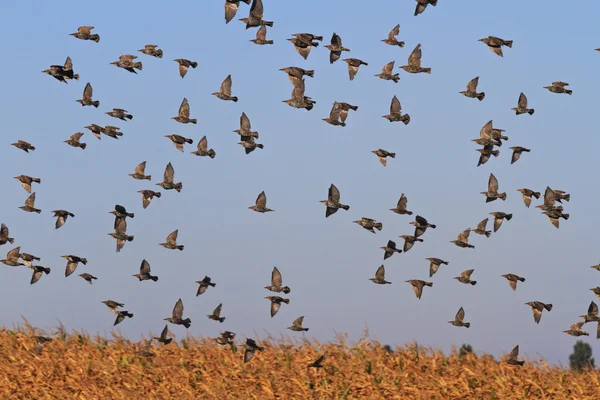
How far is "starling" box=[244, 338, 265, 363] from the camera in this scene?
20.3 metres

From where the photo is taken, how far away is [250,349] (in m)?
20.5

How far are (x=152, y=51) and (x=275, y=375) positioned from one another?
7600 millimetres

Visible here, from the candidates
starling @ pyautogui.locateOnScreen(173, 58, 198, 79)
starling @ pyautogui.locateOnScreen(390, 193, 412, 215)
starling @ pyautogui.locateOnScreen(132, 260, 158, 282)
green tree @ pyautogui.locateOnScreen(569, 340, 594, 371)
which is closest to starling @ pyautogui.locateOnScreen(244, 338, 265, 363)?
starling @ pyautogui.locateOnScreen(132, 260, 158, 282)

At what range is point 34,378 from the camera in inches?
821

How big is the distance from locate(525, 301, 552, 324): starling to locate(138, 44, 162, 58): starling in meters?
9.51

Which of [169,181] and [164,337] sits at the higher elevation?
[169,181]

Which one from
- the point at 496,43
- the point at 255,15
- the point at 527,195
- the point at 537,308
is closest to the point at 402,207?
the point at 527,195

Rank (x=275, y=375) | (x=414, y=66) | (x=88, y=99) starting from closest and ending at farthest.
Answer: (x=275, y=375), (x=88, y=99), (x=414, y=66)

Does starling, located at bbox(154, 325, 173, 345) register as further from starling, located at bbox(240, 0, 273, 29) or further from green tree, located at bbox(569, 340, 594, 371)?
green tree, located at bbox(569, 340, 594, 371)

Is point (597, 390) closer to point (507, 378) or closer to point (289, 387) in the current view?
point (507, 378)

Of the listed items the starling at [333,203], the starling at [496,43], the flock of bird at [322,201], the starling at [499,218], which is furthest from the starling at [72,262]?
the starling at [496,43]

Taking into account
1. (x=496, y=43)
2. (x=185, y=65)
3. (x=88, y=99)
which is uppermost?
(x=496, y=43)

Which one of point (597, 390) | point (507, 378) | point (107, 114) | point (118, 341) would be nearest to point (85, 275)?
point (118, 341)

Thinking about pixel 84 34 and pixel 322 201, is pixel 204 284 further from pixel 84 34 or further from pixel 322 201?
pixel 84 34
